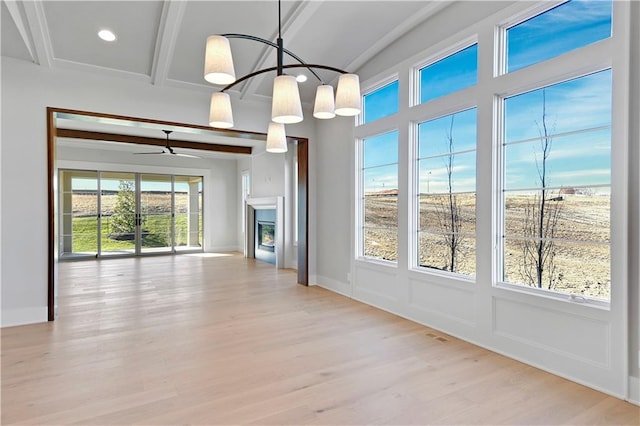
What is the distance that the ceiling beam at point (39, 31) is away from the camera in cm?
318

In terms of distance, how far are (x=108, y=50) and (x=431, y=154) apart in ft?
12.3

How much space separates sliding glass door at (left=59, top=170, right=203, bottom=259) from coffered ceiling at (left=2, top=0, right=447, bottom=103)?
19.1 feet

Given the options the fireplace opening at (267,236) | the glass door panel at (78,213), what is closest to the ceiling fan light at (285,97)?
the fireplace opening at (267,236)

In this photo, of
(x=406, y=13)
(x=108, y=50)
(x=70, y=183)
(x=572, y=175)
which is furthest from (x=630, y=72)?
(x=70, y=183)

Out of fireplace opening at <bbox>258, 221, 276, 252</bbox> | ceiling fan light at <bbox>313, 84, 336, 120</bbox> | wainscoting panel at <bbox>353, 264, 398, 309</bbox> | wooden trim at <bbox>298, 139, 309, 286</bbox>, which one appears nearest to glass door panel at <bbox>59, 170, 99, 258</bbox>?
fireplace opening at <bbox>258, 221, 276, 252</bbox>

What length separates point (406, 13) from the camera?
3.73m

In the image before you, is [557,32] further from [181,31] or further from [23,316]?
[23,316]

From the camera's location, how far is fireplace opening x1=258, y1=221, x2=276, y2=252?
8.23m

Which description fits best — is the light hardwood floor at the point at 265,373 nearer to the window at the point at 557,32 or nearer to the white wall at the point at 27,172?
the white wall at the point at 27,172

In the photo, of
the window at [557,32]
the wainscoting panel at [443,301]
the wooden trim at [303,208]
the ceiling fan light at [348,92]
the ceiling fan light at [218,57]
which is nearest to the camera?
the ceiling fan light at [218,57]

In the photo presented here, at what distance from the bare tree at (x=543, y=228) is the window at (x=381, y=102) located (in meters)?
1.82

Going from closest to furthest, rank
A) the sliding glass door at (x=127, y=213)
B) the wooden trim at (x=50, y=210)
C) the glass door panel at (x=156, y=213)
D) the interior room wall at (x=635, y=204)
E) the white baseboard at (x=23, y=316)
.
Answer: the interior room wall at (x=635, y=204) < the white baseboard at (x=23, y=316) < the wooden trim at (x=50, y=210) < the sliding glass door at (x=127, y=213) < the glass door panel at (x=156, y=213)

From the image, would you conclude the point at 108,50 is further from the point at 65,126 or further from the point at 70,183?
the point at 70,183

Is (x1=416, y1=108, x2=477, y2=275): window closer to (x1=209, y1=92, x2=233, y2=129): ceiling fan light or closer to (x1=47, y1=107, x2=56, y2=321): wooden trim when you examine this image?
(x1=209, y1=92, x2=233, y2=129): ceiling fan light
